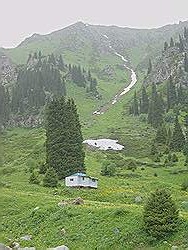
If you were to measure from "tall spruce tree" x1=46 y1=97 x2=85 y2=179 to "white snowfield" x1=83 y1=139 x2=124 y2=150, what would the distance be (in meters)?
39.6

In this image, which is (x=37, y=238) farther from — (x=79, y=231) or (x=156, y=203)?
(x=156, y=203)

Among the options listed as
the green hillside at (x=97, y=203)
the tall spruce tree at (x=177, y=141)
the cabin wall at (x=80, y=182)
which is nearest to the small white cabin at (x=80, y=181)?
the cabin wall at (x=80, y=182)

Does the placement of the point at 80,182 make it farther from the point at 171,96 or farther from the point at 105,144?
the point at 171,96

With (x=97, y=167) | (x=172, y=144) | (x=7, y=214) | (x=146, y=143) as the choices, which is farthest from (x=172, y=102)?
(x=7, y=214)

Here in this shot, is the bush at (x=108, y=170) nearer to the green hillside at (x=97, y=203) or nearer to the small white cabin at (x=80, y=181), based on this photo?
the green hillside at (x=97, y=203)

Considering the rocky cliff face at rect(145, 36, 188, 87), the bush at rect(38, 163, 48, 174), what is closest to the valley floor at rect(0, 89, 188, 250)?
the bush at rect(38, 163, 48, 174)

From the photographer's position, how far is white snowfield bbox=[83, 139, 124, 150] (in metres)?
111

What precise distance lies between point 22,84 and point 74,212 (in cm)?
15084

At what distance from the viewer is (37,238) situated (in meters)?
35.9

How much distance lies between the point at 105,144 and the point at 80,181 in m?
56.9

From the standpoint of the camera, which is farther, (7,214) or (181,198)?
(181,198)

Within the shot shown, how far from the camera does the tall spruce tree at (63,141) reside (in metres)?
67.0

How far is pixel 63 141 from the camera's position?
225 feet

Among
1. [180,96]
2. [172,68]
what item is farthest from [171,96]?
[172,68]
